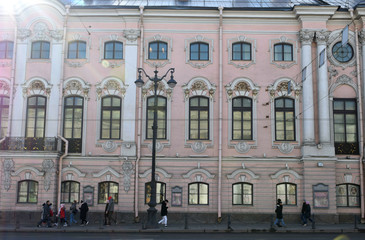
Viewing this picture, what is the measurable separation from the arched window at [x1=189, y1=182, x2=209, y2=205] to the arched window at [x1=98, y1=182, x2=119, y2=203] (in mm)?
4264

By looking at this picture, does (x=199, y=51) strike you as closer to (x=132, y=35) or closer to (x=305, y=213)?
(x=132, y=35)

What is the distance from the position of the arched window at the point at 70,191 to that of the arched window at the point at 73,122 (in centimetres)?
190

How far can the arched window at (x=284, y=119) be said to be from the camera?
25.3 meters

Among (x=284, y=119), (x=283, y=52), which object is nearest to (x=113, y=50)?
(x=283, y=52)

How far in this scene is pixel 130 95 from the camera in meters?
25.3

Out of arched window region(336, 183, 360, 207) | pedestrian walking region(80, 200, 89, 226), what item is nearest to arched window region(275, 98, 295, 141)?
arched window region(336, 183, 360, 207)

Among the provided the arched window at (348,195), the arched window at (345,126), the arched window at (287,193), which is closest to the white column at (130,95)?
the arched window at (287,193)

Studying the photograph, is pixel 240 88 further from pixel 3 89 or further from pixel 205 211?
pixel 3 89

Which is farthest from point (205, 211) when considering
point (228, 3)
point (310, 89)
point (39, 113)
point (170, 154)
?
point (228, 3)

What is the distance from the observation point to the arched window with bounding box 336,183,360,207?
2462 centimetres

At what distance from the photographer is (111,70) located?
25.7 m

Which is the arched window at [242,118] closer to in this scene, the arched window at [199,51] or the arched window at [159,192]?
the arched window at [199,51]

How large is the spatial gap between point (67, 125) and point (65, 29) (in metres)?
5.73

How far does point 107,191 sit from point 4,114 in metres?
7.70
